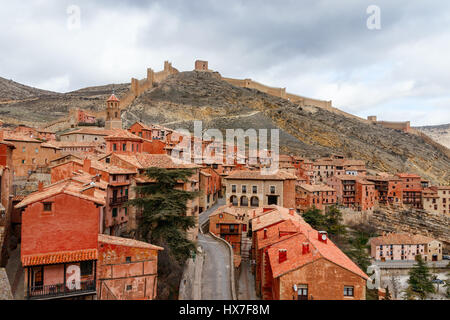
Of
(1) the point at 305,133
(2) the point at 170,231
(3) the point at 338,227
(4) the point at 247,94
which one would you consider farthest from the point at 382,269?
(4) the point at 247,94

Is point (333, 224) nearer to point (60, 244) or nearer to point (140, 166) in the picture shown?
point (140, 166)

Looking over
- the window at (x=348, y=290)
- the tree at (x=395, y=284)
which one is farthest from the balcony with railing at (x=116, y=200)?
the tree at (x=395, y=284)

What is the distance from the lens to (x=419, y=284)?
1633 inches

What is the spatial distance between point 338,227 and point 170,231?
35.2m

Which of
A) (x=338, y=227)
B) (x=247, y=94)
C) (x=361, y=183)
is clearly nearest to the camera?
(x=338, y=227)

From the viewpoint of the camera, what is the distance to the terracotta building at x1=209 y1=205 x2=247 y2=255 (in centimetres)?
3247

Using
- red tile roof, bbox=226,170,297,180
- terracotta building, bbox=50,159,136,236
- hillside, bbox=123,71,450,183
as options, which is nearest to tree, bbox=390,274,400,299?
red tile roof, bbox=226,170,297,180

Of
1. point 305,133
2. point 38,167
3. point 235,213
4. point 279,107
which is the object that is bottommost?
point 235,213

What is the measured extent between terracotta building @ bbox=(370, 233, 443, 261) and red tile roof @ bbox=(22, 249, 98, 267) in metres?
47.9

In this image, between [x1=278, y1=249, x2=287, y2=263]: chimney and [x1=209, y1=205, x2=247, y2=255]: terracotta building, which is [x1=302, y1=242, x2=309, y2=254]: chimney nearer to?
[x1=278, y1=249, x2=287, y2=263]: chimney

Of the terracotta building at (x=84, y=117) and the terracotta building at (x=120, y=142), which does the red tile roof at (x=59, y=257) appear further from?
the terracotta building at (x=84, y=117)

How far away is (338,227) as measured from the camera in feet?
158
